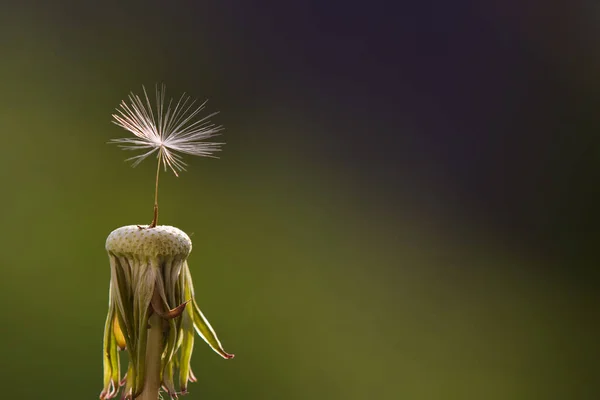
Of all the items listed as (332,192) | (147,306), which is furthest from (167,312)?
(332,192)

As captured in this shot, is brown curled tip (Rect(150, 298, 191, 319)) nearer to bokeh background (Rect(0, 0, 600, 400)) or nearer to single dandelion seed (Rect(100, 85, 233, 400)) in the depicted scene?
single dandelion seed (Rect(100, 85, 233, 400))

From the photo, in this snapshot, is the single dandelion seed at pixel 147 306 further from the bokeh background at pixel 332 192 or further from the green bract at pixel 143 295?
the bokeh background at pixel 332 192

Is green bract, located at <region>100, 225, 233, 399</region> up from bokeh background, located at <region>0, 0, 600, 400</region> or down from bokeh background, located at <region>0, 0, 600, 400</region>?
down

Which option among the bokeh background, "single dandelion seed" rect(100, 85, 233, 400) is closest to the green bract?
"single dandelion seed" rect(100, 85, 233, 400)

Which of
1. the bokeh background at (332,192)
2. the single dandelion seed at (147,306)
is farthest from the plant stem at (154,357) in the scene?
the bokeh background at (332,192)

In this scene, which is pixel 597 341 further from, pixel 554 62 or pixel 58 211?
pixel 58 211

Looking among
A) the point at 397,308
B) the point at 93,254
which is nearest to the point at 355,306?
the point at 397,308

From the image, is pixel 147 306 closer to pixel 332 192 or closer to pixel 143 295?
pixel 143 295

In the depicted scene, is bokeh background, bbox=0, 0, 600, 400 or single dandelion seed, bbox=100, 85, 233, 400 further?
bokeh background, bbox=0, 0, 600, 400
